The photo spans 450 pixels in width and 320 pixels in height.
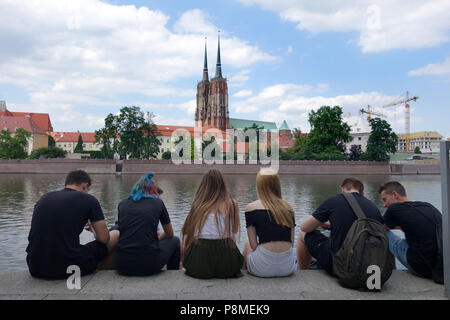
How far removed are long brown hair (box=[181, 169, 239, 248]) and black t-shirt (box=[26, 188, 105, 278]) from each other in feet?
3.73

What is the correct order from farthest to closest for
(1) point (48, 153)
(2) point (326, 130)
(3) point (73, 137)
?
(3) point (73, 137), (1) point (48, 153), (2) point (326, 130)

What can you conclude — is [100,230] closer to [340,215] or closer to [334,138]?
[340,215]

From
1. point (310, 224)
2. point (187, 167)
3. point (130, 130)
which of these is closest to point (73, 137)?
point (130, 130)

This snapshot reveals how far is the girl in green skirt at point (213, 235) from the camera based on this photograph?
171 inches

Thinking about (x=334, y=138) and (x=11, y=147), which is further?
(x=11, y=147)

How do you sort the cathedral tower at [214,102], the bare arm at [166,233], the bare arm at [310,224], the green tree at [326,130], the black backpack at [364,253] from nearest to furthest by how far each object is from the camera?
the black backpack at [364,253]
the bare arm at [310,224]
the bare arm at [166,233]
the green tree at [326,130]
the cathedral tower at [214,102]

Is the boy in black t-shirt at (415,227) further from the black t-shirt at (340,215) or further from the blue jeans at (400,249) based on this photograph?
the black t-shirt at (340,215)

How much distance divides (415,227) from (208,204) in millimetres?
2398

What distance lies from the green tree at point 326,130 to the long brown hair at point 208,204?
66762 millimetres

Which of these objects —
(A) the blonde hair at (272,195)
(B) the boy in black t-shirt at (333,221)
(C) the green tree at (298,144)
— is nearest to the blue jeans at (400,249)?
(B) the boy in black t-shirt at (333,221)

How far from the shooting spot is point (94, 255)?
4.52 metres

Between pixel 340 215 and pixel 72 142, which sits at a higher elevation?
pixel 72 142

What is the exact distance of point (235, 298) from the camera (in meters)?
3.73
